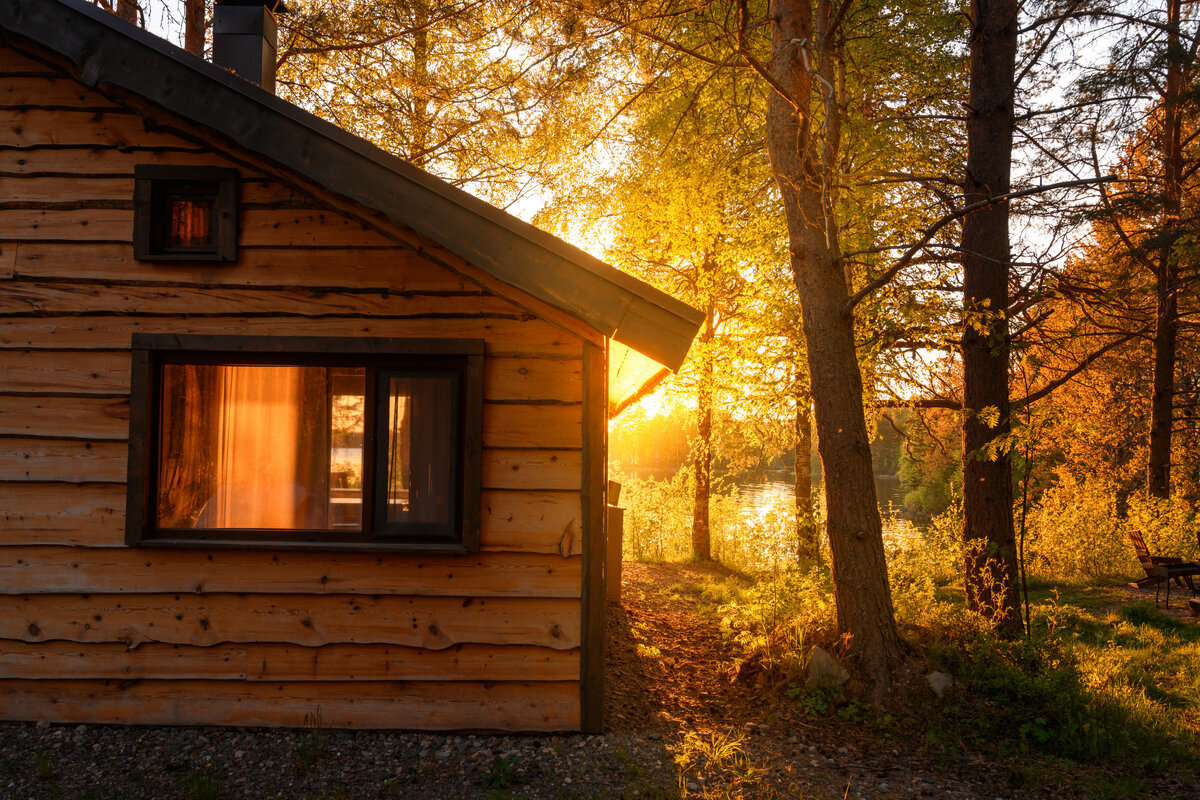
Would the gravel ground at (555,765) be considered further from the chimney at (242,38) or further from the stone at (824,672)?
the chimney at (242,38)

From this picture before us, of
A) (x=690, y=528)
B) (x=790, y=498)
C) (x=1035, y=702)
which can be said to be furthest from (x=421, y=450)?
(x=790, y=498)

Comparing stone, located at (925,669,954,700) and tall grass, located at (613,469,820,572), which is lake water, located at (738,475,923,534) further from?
stone, located at (925,669,954,700)

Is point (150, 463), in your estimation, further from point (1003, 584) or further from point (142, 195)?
point (1003, 584)

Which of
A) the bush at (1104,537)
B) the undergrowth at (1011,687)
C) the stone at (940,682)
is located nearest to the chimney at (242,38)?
the undergrowth at (1011,687)

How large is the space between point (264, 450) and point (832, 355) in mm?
4266

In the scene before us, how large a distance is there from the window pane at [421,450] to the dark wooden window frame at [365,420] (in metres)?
0.07

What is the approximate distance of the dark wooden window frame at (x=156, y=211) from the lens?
14.3ft

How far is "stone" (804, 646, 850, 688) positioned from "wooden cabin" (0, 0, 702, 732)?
5.97 feet

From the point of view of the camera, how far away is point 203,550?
4.28m

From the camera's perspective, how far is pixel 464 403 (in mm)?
4383

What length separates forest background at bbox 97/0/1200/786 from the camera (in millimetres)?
5449

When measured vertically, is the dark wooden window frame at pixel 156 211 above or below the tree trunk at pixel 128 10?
below

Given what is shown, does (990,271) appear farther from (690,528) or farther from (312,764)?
(690,528)

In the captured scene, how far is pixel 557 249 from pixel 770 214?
711 cm
